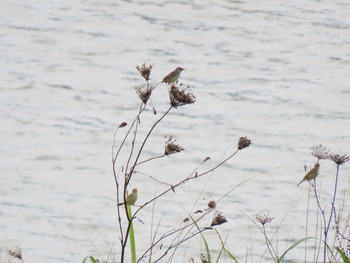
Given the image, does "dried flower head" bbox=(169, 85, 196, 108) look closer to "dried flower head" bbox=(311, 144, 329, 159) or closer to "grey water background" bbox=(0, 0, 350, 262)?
"dried flower head" bbox=(311, 144, 329, 159)

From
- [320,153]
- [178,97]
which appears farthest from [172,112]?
[178,97]

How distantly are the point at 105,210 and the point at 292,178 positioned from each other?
75 centimetres

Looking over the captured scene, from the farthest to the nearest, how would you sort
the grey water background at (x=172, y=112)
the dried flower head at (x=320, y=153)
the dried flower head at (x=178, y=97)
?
the grey water background at (x=172, y=112), the dried flower head at (x=320, y=153), the dried flower head at (x=178, y=97)

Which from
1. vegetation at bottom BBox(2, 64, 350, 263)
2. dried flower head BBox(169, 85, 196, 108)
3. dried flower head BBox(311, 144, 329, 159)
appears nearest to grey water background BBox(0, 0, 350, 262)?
vegetation at bottom BBox(2, 64, 350, 263)

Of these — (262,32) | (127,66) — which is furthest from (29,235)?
(262,32)

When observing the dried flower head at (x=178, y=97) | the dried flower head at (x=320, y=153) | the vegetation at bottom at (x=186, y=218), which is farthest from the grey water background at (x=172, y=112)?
the dried flower head at (x=178, y=97)

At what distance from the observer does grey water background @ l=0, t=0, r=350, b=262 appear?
2.90m

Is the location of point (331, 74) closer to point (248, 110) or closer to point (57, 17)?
point (248, 110)

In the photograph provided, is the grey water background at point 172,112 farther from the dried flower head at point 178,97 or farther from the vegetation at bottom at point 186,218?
the dried flower head at point 178,97

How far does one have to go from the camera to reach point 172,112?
4223 mm

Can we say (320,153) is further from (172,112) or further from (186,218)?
(172,112)

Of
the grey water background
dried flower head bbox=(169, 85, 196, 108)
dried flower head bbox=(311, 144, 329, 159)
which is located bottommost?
the grey water background

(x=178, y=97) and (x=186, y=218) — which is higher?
(x=178, y=97)

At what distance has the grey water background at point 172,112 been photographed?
2904mm
